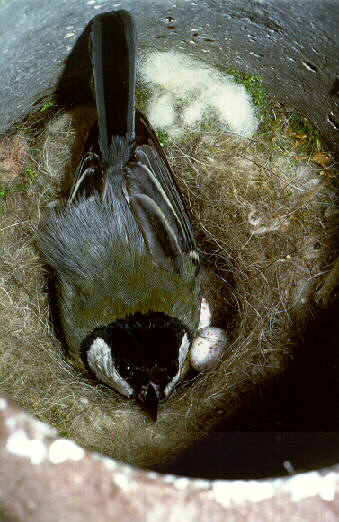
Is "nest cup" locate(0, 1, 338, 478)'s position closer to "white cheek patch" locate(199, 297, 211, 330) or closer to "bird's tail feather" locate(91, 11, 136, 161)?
"white cheek patch" locate(199, 297, 211, 330)

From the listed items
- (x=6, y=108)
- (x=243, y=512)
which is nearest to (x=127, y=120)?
(x=6, y=108)

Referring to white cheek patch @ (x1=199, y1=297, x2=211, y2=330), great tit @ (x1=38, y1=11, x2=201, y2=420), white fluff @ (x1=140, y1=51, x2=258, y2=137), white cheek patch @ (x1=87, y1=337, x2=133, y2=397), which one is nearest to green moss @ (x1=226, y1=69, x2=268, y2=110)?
white fluff @ (x1=140, y1=51, x2=258, y2=137)

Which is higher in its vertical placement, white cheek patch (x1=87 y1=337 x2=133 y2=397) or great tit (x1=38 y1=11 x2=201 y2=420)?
great tit (x1=38 y1=11 x2=201 y2=420)

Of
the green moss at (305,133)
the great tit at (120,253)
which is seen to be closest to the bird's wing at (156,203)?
the great tit at (120,253)

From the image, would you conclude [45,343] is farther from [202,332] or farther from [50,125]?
[50,125]

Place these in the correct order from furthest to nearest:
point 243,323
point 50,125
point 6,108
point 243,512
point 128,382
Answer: point 50,125
point 243,323
point 6,108
point 128,382
point 243,512

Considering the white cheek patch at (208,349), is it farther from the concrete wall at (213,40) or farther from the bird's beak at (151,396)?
the concrete wall at (213,40)

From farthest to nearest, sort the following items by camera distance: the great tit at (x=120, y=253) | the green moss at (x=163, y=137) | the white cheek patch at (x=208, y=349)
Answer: the green moss at (x=163, y=137) → the white cheek patch at (x=208, y=349) → the great tit at (x=120, y=253)
